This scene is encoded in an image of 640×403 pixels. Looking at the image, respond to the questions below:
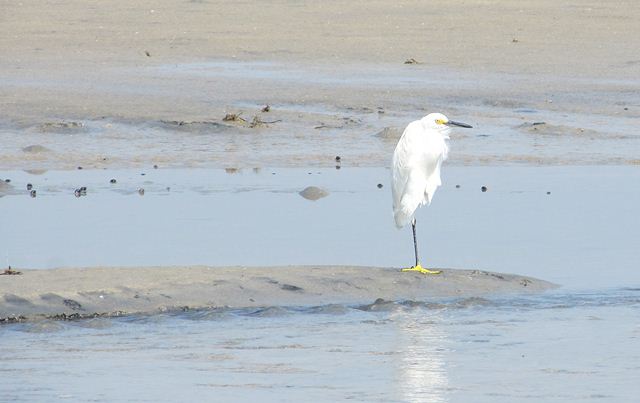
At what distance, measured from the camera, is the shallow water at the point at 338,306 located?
7.31 m

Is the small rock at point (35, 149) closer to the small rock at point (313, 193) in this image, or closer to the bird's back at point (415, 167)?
the small rock at point (313, 193)

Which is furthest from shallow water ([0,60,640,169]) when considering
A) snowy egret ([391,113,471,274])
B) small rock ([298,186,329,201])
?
snowy egret ([391,113,471,274])

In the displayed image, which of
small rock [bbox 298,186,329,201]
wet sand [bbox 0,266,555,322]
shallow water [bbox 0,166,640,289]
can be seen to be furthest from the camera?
small rock [bbox 298,186,329,201]

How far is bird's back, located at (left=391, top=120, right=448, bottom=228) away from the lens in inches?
426

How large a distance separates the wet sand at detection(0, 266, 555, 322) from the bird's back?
88cm

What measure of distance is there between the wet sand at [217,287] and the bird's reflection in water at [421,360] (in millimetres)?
664

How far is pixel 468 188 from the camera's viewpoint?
13.3 metres

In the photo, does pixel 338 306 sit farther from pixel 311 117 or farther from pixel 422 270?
pixel 311 117

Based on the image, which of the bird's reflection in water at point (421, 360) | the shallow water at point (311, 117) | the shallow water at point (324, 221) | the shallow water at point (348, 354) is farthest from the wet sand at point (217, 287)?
the shallow water at point (311, 117)

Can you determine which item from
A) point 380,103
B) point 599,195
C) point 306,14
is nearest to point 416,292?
point 599,195

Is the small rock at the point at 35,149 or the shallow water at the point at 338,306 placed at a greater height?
the small rock at the point at 35,149

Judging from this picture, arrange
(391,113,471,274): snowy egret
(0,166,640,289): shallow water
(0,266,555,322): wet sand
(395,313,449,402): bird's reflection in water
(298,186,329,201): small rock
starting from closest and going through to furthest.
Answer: (395,313,449,402): bird's reflection in water < (0,266,555,322): wet sand < (0,166,640,289): shallow water < (391,113,471,274): snowy egret < (298,186,329,201): small rock

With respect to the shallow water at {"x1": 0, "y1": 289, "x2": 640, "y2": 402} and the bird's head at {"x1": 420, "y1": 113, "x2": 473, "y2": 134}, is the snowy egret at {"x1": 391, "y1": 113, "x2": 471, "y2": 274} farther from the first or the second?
the shallow water at {"x1": 0, "y1": 289, "x2": 640, "y2": 402}

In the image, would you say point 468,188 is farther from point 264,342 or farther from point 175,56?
point 175,56
